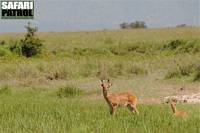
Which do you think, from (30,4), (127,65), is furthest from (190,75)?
(30,4)

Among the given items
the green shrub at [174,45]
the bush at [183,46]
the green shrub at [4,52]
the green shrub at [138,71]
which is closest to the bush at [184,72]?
the green shrub at [138,71]

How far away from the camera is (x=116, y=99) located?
35.6 feet

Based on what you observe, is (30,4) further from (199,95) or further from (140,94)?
(199,95)

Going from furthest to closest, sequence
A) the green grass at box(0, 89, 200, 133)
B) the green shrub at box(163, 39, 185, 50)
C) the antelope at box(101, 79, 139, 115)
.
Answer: the green shrub at box(163, 39, 185, 50)
the antelope at box(101, 79, 139, 115)
the green grass at box(0, 89, 200, 133)

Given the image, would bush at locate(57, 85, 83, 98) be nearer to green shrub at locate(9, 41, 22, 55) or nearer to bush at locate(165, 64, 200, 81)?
bush at locate(165, 64, 200, 81)

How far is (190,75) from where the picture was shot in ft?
87.2

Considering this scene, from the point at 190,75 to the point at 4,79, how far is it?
9.51 meters

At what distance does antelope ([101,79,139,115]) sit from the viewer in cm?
1083

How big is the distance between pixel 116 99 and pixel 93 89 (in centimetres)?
1076

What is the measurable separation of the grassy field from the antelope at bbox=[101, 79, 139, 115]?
0.78 ft

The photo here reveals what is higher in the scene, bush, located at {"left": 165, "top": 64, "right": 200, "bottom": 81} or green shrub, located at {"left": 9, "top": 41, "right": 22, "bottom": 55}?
bush, located at {"left": 165, "top": 64, "right": 200, "bottom": 81}

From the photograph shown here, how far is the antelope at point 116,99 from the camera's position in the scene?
10.8 m

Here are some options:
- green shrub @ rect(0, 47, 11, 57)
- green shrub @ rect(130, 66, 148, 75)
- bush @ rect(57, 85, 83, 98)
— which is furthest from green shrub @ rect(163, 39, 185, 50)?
bush @ rect(57, 85, 83, 98)

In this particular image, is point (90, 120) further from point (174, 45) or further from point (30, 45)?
point (174, 45)
